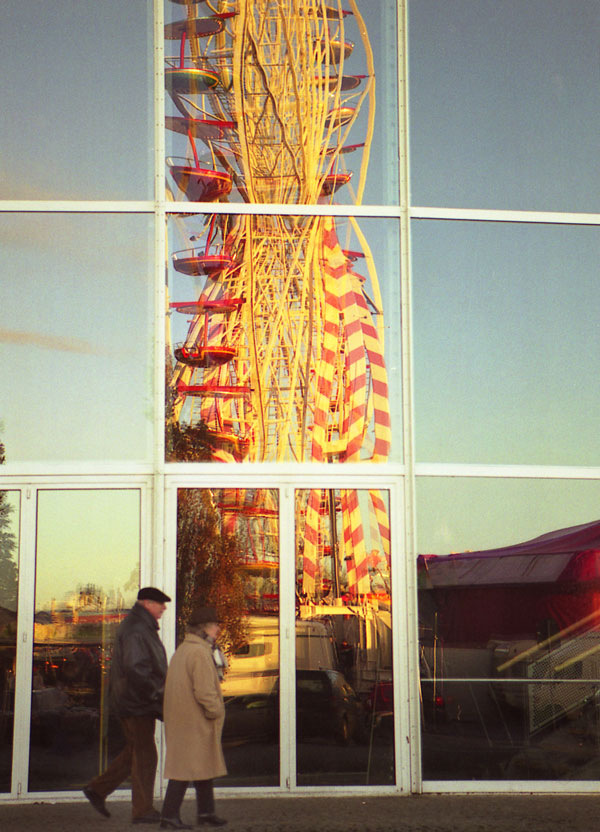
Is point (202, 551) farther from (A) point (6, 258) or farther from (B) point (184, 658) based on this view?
(A) point (6, 258)

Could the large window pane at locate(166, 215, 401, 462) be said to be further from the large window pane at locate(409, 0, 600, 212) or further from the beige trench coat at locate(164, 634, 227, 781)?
the beige trench coat at locate(164, 634, 227, 781)

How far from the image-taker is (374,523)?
9344 mm

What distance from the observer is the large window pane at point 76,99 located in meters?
9.48

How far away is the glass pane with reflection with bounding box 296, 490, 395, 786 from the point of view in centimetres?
893

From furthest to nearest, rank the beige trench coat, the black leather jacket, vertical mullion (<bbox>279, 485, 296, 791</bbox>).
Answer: vertical mullion (<bbox>279, 485, 296, 791</bbox>) < the black leather jacket < the beige trench coat

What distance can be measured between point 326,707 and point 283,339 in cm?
293

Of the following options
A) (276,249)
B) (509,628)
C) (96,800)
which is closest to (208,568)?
(96,800)

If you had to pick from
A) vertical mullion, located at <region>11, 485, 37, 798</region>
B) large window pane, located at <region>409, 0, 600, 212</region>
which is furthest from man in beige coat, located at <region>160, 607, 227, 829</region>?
large window pane, located at <region>409, 0, 600, 212</region>

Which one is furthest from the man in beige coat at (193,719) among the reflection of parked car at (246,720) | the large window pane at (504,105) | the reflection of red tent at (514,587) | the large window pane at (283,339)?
the large window pane at (504,105)

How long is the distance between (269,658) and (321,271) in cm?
315

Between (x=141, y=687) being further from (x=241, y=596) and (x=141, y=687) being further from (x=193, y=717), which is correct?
(x=241, y=596)

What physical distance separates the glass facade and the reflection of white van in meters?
0.02

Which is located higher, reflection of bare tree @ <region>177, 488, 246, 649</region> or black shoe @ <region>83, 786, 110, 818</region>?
reflection of bare tree @ <region>177, 488, 246, 649</region>

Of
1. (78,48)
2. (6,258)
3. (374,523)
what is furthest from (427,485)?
Answer: (78,48)
